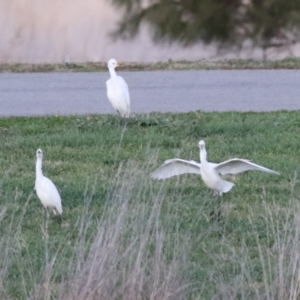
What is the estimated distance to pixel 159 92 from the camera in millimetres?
12719

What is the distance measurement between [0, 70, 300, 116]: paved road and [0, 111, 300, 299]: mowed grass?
3.54 feet

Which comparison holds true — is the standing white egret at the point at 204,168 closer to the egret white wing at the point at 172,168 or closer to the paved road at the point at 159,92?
the egret white wing at the point at 172,168

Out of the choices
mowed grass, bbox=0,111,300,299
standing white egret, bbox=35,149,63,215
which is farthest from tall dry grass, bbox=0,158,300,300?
standing white egret, bbox=35,149,63,215

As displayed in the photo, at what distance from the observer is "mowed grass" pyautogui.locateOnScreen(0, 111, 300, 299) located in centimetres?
499

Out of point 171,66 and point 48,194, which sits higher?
point 171,66

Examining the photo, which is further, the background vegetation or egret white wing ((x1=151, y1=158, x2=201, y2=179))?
the background vegetation

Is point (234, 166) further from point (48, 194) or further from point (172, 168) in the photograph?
point (48, 194)

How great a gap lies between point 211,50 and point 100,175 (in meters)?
7.49

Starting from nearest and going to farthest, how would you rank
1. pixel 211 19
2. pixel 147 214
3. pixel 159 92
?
pixel 147 214
pixel 159 92
pixel 211 19

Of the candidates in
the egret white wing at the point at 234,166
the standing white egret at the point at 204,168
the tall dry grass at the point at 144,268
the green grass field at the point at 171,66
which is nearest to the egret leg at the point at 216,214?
the standing white egret at the point at 204,168

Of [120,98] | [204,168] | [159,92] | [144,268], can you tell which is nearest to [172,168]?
[204,168]

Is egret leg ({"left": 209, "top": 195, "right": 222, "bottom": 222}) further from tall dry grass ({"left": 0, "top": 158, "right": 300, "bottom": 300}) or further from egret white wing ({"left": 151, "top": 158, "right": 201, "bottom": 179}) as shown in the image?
tall dry grass ({"left": 0, "top": 158, "right": 300, "bottom": 300})

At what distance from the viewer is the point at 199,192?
734 cm

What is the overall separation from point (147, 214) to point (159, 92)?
7075mm
